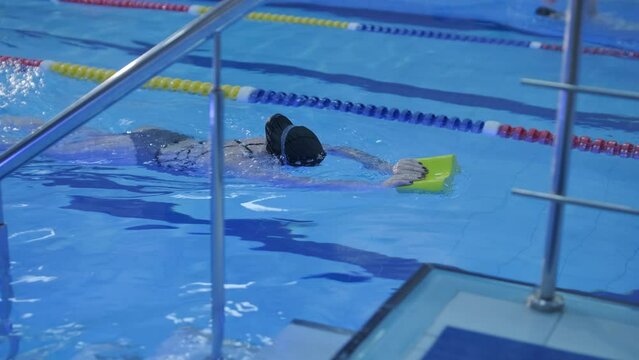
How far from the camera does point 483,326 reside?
1.96m

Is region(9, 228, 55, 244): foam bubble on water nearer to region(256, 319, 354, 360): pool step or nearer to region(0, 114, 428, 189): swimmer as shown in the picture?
region(0, 114, 428, 189): swimmer

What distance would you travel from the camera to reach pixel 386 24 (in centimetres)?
728

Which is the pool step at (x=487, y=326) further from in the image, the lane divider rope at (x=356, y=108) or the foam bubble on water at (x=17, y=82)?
the foam bubble on water at (x=17, y=82)

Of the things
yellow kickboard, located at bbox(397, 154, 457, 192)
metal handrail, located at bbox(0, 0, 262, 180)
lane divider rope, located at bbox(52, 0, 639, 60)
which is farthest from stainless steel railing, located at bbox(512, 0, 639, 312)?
lane divider rope, located at bbox(52, 0, 639, 60)

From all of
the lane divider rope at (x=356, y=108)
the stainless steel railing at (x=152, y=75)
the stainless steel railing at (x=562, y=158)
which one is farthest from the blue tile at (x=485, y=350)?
the lane divider rope at (x=356, y=108)

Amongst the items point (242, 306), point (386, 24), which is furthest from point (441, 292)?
point (386, 24)

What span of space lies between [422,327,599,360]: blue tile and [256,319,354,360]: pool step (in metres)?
0.36

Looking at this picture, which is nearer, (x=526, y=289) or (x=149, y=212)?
(x=526, y=289)

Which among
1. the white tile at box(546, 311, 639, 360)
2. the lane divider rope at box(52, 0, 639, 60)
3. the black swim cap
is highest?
the lane divider rope at box(52, 0, 639, 60)

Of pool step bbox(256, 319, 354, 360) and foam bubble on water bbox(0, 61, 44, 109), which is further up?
foam bubble on water bbox(0, 61, 44, 109)

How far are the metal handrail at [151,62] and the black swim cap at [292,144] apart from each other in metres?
2.07

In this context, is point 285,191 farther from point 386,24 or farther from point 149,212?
point 386,24

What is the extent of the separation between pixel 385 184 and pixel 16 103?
2307 millimetres

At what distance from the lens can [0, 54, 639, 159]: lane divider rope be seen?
457 cm
